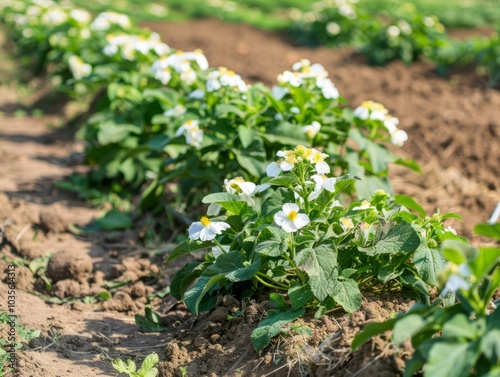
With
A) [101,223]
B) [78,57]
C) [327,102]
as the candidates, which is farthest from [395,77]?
[101,223]

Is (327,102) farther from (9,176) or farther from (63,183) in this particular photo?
(9,176)

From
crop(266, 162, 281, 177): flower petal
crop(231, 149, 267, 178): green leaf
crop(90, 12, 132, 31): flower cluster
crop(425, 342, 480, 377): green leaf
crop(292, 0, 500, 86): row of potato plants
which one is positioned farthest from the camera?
crop(292, 0, 500, 86): row of potato plants

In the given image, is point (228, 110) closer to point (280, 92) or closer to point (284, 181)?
point (280, 92)

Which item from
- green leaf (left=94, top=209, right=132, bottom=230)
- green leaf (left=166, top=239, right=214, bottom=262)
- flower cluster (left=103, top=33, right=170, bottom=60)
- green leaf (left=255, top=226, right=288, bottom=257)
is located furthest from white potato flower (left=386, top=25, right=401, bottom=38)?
green leaf (left=255, top=226, right=288, bottom=257)

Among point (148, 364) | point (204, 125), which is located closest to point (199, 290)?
point (148, 364)

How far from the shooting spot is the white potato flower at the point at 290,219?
9.41 ft

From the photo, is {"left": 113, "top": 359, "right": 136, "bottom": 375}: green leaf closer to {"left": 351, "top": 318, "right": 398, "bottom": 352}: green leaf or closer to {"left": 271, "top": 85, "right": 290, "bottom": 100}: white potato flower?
{"left": 351, "top": 318, "right": 398, "bottom": 352}: green leaf

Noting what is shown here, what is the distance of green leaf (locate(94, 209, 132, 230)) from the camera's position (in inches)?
189

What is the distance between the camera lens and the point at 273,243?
293 cm

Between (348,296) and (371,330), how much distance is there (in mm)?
431

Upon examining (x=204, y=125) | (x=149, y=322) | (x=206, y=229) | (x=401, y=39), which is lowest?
(x=401, y=39)

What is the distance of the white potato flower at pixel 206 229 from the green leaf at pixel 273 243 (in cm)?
18

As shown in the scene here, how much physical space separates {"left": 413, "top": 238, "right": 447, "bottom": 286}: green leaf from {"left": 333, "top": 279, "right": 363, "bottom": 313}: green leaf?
0.25 meters

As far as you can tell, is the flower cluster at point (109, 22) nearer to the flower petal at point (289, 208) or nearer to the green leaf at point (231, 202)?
the green leaf at point (231, 202)
